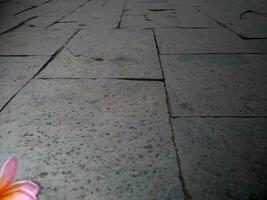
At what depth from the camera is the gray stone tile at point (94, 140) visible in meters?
0.78

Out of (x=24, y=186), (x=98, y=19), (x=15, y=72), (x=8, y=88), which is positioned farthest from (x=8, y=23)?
(x=24, y=186)

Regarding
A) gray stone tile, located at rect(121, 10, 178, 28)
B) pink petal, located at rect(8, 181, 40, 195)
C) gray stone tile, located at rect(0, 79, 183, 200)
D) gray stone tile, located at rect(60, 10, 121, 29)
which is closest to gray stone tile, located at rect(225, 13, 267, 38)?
gray stone tile, located at rect(121, 10, 178, 28)

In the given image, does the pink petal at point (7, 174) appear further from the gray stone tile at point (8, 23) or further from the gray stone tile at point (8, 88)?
the gray stone tile at point (8, 23)

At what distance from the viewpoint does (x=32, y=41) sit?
7.68ft

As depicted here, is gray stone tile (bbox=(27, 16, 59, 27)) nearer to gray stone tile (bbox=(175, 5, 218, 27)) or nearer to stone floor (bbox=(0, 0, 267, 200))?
stone floor (bbox=(0, 0, 267, 200))

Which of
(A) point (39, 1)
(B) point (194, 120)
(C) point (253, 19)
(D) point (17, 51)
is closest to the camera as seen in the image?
(B) point (194, 120)

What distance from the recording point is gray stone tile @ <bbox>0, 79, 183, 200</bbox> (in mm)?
785

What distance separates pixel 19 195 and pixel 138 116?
0.62 metres

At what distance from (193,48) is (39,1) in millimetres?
4473

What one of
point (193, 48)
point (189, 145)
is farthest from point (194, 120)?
point (193, 48)

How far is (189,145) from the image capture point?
0.95m

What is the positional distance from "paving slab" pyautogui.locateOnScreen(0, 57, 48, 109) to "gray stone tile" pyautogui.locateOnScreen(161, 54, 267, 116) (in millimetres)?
794

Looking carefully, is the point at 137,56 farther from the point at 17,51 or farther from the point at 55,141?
the point at 55,141

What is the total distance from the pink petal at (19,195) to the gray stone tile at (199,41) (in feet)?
5.00
